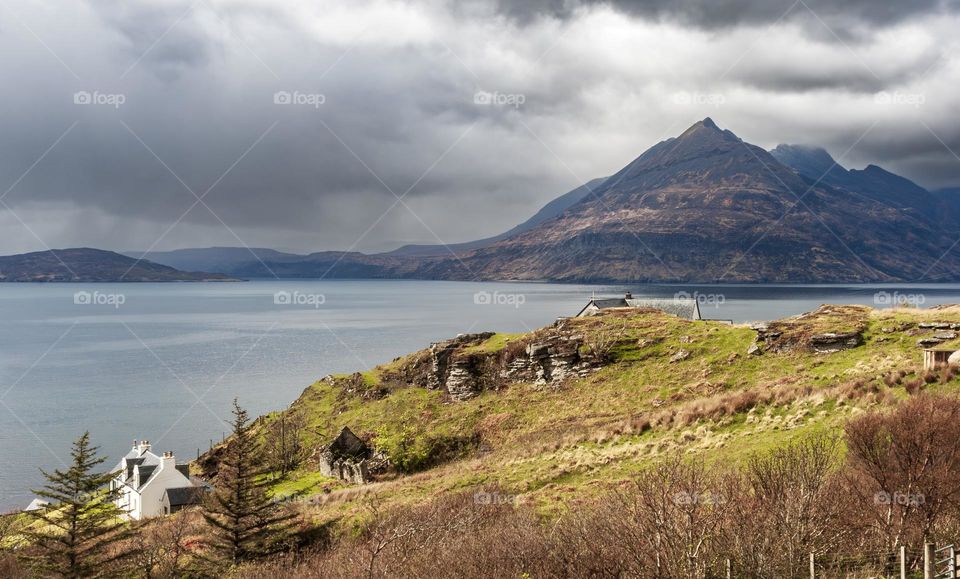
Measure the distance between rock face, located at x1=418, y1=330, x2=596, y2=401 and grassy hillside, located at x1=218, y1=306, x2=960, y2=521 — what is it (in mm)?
317

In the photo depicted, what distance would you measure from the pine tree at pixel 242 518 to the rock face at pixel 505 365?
117ft

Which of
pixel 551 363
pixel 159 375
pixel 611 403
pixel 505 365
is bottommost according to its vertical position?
pixel 159 375

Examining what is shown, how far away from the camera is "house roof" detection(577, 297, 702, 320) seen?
8606cm

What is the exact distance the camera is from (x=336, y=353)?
471 feet

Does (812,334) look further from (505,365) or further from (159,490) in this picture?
(159,490)

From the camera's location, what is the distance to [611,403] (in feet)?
180

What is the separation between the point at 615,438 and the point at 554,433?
30.2 ft

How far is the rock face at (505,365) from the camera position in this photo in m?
65.1

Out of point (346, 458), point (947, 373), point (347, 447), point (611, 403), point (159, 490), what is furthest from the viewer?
point (611, 403)

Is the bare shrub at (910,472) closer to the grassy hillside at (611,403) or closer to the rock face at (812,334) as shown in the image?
the grassy hillside at (611,403)

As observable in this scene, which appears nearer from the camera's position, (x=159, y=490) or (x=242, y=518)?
(x=242, y=518)

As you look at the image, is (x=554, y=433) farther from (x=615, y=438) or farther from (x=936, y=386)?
(x=936, y=386)

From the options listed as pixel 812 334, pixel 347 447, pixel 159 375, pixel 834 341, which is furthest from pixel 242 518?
→ pixel 159 375

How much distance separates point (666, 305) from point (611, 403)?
3866 cm
